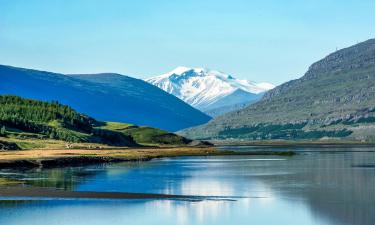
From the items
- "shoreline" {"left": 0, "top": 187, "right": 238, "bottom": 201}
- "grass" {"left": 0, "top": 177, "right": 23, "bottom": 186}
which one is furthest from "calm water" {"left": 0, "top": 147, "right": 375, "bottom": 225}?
"shoreline" {"left": 0, "top": 187, "right": 238, "bottom": 201}

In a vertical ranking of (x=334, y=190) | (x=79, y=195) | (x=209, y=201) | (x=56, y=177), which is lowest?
(x=209, y=201)

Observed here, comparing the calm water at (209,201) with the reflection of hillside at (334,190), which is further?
the reflection of hillside at (334,190)

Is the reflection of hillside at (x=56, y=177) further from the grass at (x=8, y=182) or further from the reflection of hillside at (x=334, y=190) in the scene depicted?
the reflection of hillside at (x=334, y=190)

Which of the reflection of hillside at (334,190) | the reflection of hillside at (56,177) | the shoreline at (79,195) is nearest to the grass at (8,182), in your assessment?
the reflection of hillside at (56,177)

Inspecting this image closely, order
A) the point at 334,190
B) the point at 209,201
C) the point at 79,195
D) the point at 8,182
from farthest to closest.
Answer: the point at 8,182, the point at 334,190, the point at 79,195, the point at 209,201

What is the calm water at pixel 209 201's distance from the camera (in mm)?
77938

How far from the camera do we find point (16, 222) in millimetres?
74500

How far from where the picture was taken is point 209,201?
308 feet

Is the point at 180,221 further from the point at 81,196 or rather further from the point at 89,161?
the point at 89,161

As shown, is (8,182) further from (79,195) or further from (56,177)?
(79,195)

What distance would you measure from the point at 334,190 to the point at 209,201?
21.9 meters

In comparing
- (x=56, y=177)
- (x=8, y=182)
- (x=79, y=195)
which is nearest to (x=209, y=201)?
(x=79, y=195)

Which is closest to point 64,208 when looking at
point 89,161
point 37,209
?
point 37,209

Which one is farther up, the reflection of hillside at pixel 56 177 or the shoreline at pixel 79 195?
the reflection of hillside at pixel 56 177
